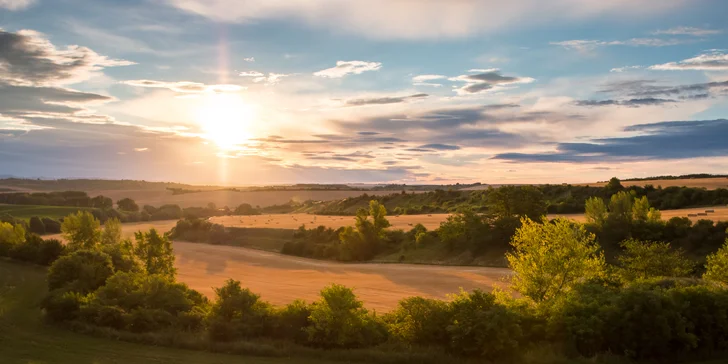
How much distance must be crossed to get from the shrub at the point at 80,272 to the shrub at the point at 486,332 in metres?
20.5

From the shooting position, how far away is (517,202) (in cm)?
5531

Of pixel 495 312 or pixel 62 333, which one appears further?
pixel 62 333

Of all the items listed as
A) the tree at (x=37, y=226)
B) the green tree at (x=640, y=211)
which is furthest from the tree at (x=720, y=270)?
the tree at (x=37, y=226)

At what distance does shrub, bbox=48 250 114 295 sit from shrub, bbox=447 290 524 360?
2050 centimetres

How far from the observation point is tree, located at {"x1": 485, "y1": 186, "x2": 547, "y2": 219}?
2164 inches

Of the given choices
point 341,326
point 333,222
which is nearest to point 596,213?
point 341,326

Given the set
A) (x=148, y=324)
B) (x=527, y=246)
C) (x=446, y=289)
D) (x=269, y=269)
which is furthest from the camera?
(x=269, y=269)

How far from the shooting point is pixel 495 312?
62.0 feet

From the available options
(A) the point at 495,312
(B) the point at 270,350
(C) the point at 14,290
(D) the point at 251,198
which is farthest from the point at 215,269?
(D) the point at 251,198

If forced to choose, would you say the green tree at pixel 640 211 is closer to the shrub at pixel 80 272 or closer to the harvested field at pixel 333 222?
the harvested field at pixel 333 222

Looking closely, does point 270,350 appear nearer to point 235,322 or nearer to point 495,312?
point 235,322

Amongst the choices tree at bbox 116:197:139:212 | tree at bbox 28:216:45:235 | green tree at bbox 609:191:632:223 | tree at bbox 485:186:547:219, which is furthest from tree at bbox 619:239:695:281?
tree at bbox 116:197:139:212

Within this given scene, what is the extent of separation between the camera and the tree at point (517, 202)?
5497cm

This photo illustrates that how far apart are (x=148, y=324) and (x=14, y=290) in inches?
725
